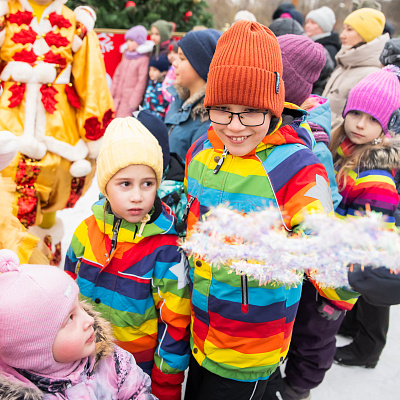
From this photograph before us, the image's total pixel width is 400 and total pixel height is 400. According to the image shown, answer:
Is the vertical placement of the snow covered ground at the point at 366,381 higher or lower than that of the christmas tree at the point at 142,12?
lower

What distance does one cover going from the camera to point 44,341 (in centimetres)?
112

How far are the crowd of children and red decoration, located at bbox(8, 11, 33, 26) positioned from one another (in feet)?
3.31

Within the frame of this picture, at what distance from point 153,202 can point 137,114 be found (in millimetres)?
681

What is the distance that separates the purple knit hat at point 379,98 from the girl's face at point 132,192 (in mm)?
1176

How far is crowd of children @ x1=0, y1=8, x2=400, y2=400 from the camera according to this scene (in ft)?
3.83

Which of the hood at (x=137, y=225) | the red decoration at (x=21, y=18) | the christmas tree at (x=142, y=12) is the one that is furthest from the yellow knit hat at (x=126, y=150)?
the christmas tree at (x=142, y=12)

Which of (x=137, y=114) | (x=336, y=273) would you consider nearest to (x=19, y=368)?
(x=336, y=273)

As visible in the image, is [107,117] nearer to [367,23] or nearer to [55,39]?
[55,39]

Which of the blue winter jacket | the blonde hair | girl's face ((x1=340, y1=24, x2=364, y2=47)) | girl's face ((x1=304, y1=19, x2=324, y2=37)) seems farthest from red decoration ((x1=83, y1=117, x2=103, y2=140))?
girl's face ((x1=304, y1=19, x2=324, y2=37))

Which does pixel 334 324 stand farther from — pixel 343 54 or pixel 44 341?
pixel 343 54

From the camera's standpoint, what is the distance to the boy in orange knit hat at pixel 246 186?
4.30 feet

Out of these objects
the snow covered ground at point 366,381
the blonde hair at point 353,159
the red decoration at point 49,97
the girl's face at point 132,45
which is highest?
the blonde hair at point 353,159

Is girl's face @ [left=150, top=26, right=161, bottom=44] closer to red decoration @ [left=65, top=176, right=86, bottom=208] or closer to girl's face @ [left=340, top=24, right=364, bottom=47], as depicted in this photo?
girl's face @ [left=340, top=24, right=364, bottom=47]

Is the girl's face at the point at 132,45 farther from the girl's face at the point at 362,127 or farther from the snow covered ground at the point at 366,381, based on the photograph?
the snow covered ground at the point at 366,381
